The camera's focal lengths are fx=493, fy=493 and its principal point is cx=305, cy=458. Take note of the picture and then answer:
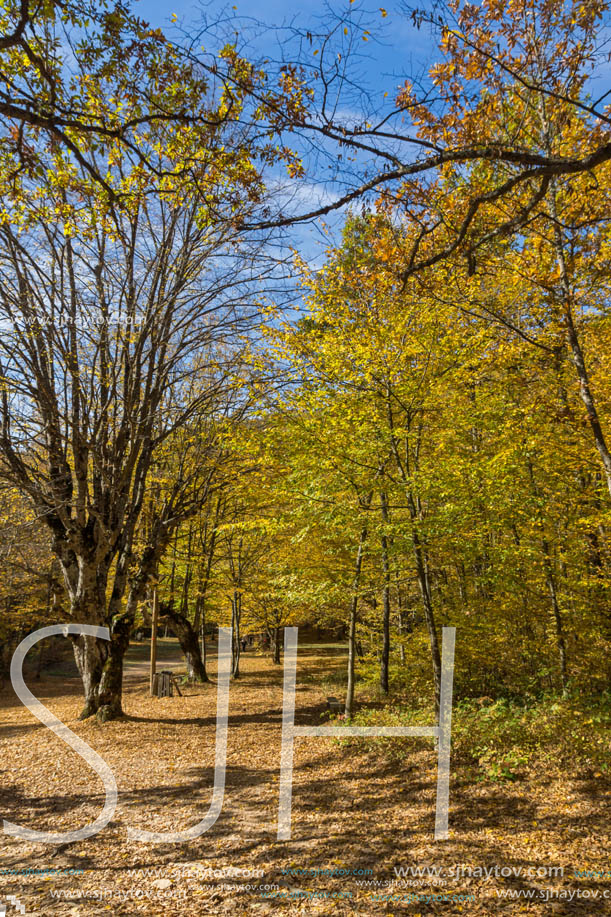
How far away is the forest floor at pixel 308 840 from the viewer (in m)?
4.17

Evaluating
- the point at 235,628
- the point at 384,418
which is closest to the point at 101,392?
the point at 384,418

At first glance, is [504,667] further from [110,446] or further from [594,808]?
[110,446]

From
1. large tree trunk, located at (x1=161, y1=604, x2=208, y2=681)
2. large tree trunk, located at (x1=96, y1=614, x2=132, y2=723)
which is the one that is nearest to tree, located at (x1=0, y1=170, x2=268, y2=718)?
large tree trunk, located at (x1=96, y1=614, x2=132, y2=723)

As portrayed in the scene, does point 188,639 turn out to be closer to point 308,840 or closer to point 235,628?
point 235,628

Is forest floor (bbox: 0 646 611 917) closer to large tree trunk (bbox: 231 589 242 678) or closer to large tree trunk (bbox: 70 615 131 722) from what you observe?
large tree trunk (bbox: 70 615 131 722)

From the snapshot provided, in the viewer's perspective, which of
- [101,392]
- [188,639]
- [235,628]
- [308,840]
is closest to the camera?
[308,840]

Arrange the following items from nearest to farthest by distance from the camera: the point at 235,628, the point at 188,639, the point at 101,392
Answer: the point at 101,392
the point at 188,639
the point at 235,628

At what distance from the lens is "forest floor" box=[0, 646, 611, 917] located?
13.7 feet

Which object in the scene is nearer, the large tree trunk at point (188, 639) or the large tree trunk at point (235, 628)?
the large tree trunk at point (188, 639)

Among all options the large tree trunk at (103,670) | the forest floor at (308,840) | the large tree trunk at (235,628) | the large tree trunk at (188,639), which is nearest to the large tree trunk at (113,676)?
the large tree trunk at (103,670)

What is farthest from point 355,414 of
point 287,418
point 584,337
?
point 584,337

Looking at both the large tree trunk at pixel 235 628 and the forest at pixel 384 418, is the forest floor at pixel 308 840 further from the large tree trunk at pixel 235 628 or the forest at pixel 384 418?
the large tree trunk at pixel 235 628

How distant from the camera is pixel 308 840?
5297 millimetres

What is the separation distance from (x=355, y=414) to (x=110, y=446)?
16.9ft
